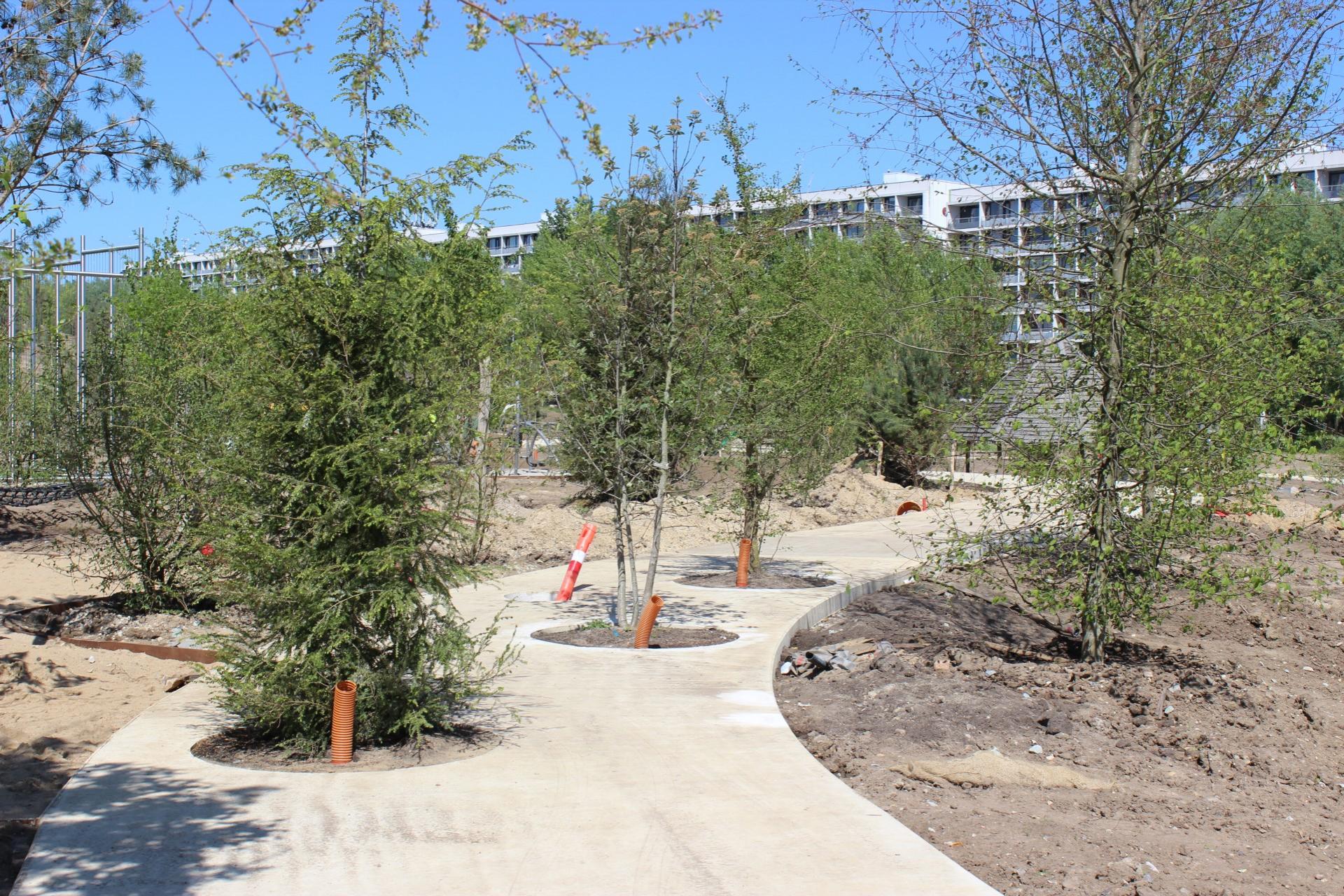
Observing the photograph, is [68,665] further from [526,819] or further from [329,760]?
[526,819]

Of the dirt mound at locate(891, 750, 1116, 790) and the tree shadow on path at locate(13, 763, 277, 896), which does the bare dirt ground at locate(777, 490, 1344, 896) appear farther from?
the tree shadow on path at locate(13, 763, 277, 896)

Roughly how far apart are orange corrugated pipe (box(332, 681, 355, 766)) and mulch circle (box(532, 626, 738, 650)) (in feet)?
12.4

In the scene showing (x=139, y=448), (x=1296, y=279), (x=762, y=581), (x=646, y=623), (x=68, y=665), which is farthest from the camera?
(x=762, y=581)

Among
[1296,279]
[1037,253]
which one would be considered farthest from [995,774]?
[1296,279]

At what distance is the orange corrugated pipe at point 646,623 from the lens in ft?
31.8

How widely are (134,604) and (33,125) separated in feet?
13.3

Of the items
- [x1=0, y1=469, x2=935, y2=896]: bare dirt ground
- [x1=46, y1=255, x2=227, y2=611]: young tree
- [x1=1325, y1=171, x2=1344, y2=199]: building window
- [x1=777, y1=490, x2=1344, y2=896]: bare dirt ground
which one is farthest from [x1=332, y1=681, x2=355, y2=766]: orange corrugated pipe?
[x1=1325, y1=171, x2=1344, y2=199]: building window

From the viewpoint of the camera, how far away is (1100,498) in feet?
27.4

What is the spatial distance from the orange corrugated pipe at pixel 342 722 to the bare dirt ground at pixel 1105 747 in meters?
2.60

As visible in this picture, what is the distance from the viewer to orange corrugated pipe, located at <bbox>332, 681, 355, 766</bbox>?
20.0 feet

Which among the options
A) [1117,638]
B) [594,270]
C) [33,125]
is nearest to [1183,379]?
[1117,638]

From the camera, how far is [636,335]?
1005cm

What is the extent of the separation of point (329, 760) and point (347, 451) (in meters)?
1.57

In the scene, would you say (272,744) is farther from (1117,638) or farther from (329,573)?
(1117,638)
